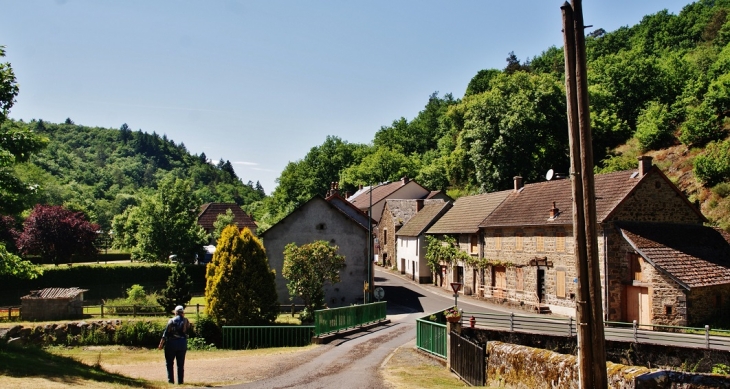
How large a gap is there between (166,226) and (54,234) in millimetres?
13522

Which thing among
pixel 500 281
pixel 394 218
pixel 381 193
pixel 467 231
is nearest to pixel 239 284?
pixel 500 281

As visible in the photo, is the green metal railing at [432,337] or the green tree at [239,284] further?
the green tree at [239,284]

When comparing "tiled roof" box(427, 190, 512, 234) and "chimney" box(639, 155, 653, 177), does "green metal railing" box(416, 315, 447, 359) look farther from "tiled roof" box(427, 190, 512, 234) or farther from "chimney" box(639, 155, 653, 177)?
"tiled roof" box(427, 190, 512, 234)

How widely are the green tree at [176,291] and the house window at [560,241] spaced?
845 inches

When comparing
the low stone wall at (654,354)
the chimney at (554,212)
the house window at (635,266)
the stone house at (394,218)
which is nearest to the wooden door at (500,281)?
the chimney at (554,212)

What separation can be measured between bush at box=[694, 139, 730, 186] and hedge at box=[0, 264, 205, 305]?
124 ft

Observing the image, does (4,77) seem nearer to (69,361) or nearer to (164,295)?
(69,361)

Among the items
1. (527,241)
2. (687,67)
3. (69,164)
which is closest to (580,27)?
(527,241)

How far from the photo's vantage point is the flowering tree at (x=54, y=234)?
5338 centimetres

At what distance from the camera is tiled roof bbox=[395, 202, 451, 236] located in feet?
161

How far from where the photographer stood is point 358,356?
67.4ft

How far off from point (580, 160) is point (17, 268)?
1878 centimetres

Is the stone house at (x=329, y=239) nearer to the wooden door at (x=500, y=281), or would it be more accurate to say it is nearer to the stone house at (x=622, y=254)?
the wooden door at (x=500, y=281)

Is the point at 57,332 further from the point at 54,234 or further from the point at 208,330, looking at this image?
the point at 54,234
